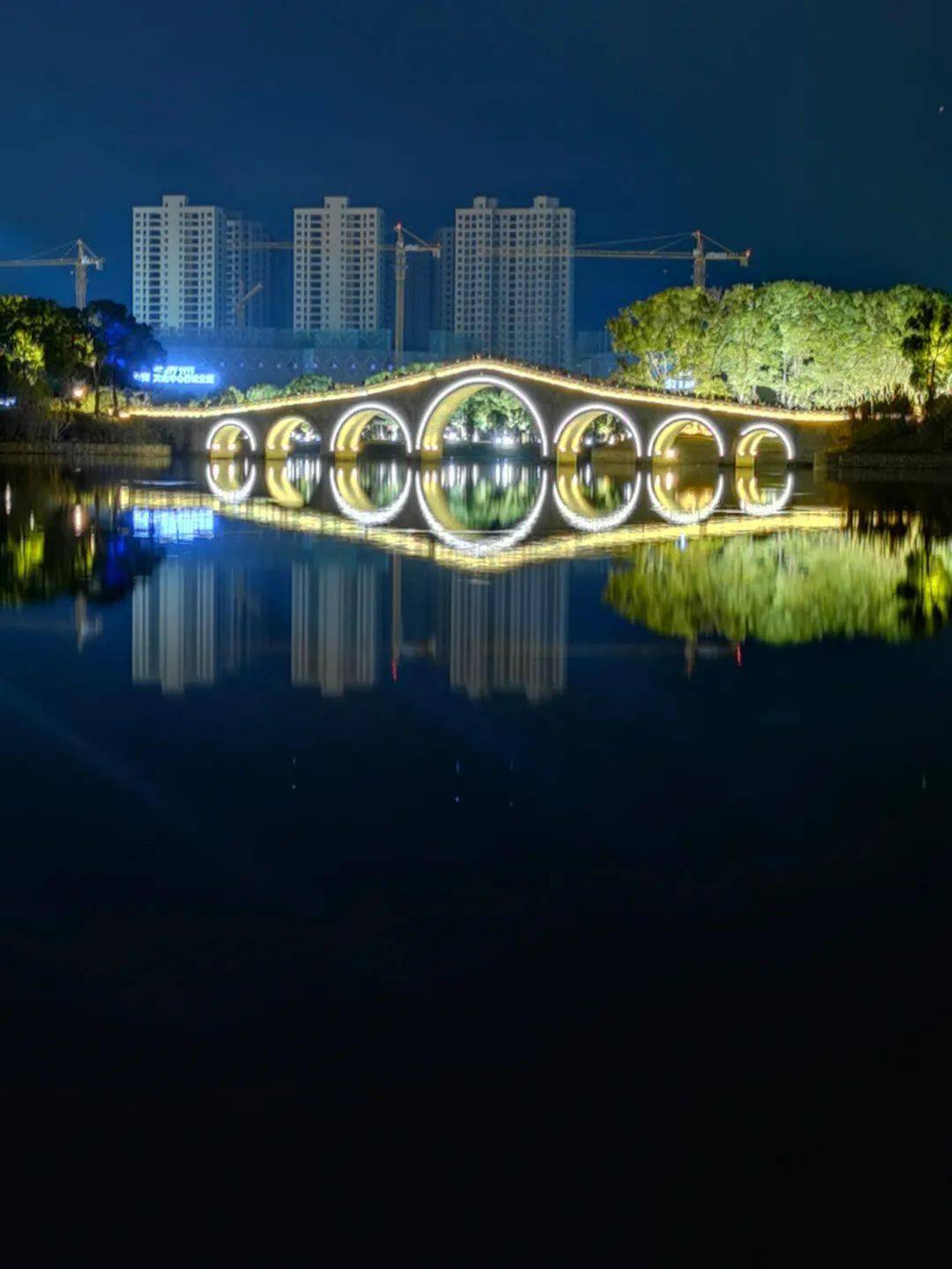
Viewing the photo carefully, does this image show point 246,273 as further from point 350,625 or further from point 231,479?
point 350,625

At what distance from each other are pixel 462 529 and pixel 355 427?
43.7 m

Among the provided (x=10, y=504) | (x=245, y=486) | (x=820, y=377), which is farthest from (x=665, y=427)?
(x=10, y=504)

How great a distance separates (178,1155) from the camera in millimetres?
5449

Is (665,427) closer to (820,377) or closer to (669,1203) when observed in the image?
(820,377)

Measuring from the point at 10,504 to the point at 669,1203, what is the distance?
32104mm

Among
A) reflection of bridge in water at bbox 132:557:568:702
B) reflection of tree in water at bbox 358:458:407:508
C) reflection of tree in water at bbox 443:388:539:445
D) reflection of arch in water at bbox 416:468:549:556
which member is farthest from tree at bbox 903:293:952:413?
reflection of tree in water at bbox 443:388:539:445

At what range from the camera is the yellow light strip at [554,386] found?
65000 millimetres

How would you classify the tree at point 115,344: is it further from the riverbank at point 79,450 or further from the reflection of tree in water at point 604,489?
the reflection of tree in water at point 604,489

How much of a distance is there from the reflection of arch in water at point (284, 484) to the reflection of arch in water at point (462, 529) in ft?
10.1

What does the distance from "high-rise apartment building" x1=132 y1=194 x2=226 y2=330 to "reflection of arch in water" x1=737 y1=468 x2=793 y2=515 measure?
328ft

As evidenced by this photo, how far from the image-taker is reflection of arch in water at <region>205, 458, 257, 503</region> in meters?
44.8

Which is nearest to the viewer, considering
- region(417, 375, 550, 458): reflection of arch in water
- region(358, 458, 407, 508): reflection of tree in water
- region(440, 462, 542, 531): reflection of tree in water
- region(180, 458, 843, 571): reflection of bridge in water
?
region(180, 458, 843, 571): reflection of bridge in water

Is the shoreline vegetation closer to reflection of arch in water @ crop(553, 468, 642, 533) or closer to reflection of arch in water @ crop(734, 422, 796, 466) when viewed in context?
reflection of arch in water @ crop(734, 422, 796, 466)

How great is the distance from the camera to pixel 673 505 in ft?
134
